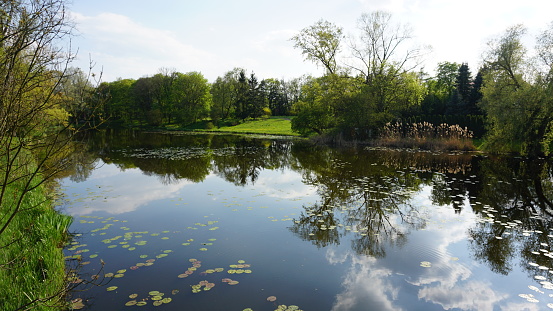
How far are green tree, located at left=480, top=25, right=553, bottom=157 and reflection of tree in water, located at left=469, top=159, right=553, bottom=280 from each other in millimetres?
6646

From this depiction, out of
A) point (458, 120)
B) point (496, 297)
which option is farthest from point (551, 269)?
point (458, 120)

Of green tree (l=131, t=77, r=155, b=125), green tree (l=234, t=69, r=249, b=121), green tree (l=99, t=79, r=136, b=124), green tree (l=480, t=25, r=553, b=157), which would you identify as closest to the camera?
green tree (l=480, t=25, r=553, b=157)

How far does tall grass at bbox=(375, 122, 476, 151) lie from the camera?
2580 cm

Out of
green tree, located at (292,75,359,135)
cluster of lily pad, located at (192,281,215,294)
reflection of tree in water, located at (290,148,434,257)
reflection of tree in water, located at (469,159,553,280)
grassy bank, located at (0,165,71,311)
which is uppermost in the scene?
green tree, located at (292,75,359,135)

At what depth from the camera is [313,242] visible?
7.13 meters

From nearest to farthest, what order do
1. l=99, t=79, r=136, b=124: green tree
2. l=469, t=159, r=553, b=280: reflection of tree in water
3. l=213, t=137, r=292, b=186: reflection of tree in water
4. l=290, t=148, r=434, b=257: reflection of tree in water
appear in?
1. l=469, t=159, r=553, b=280: reflection of tree in water
2. l=290, t=148, r=434, b=257: reflection of tree in water
3. l=213, t=137, r=292, b=186: reflection of tree in water
4. l=99, t=79, r=136, b=124: green tree

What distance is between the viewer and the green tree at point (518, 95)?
20.4m

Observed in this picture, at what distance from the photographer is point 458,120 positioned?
3306cm

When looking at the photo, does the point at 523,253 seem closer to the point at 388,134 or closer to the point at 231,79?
the point at 388,134

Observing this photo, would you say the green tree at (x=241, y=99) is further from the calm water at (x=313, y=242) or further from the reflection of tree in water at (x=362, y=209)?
the calm water at (x=313, y=242)

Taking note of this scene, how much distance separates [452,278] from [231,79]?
6717 centimetres

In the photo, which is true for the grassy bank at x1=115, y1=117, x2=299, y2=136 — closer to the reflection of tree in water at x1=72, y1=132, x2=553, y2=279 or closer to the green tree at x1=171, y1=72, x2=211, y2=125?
the green tree at x1=171, y1=72, x2=211, y2=125

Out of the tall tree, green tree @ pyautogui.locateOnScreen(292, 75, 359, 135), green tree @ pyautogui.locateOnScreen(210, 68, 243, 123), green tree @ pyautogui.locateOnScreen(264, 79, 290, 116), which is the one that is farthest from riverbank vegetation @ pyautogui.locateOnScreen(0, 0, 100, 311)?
green tree @ pyautogui.locateOnScreen(264, 79, 290, 116)

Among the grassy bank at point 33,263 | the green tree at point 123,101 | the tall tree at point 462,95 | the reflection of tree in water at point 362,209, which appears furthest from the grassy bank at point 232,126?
the grassy bank at point 33,263
